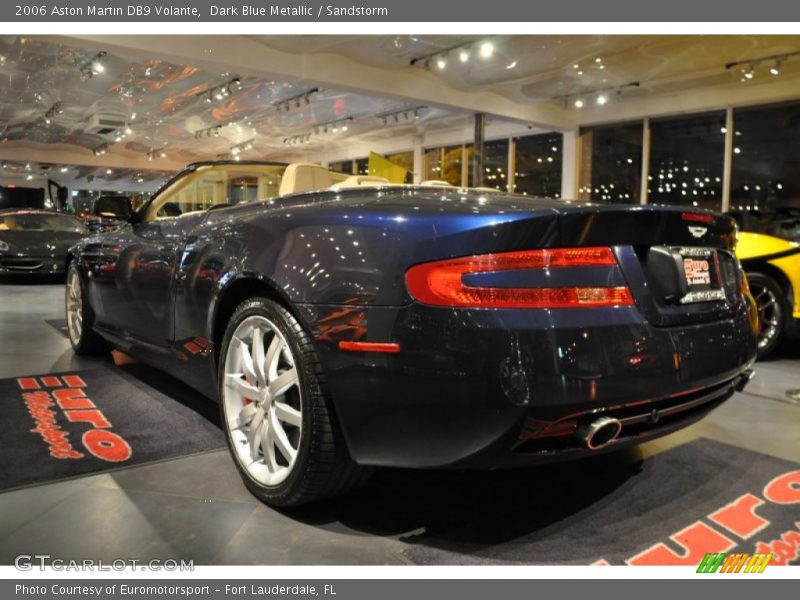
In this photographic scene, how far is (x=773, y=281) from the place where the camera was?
443 centimetres

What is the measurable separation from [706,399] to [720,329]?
8.1 inches

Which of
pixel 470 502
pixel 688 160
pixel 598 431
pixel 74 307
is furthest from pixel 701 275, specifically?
pixel 688 160

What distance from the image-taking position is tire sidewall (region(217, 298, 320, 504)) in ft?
5.53

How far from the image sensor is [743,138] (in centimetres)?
1064

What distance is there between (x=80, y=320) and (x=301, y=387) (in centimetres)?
279

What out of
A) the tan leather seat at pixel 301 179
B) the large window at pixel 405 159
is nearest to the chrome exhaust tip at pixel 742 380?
the tan leather seat at pixel 301 179

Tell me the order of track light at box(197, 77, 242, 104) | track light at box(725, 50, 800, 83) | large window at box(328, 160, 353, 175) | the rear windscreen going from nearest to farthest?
track light at box(725, 50, 800, 83) < the rear windscreen < track light at box(197, 77, 242, 104) < large window at box(328, 160, 353, 175)

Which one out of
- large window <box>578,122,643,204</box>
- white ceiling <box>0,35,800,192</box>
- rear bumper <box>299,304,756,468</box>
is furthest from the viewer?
large window <box>578,122,643,204</box>

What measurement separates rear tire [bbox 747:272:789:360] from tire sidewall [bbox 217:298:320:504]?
3.87 m

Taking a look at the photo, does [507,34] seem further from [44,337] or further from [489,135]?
[489,135]

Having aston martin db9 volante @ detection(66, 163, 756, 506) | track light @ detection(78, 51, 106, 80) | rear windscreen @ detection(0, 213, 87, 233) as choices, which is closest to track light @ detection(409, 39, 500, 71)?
track light @ detection(78, 51, 106, 80)

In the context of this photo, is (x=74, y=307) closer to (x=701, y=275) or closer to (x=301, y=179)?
(x=301, y=179)

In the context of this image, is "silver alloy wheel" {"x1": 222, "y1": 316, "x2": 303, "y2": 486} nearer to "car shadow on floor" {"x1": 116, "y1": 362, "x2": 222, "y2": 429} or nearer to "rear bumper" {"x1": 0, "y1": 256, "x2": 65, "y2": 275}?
"car shadow on floor" {"x1": 116, "y1": 362, "x2": 222, "y2": 429}

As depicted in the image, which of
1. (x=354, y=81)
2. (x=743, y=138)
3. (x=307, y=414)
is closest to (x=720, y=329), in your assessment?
(x=307, y=414)
